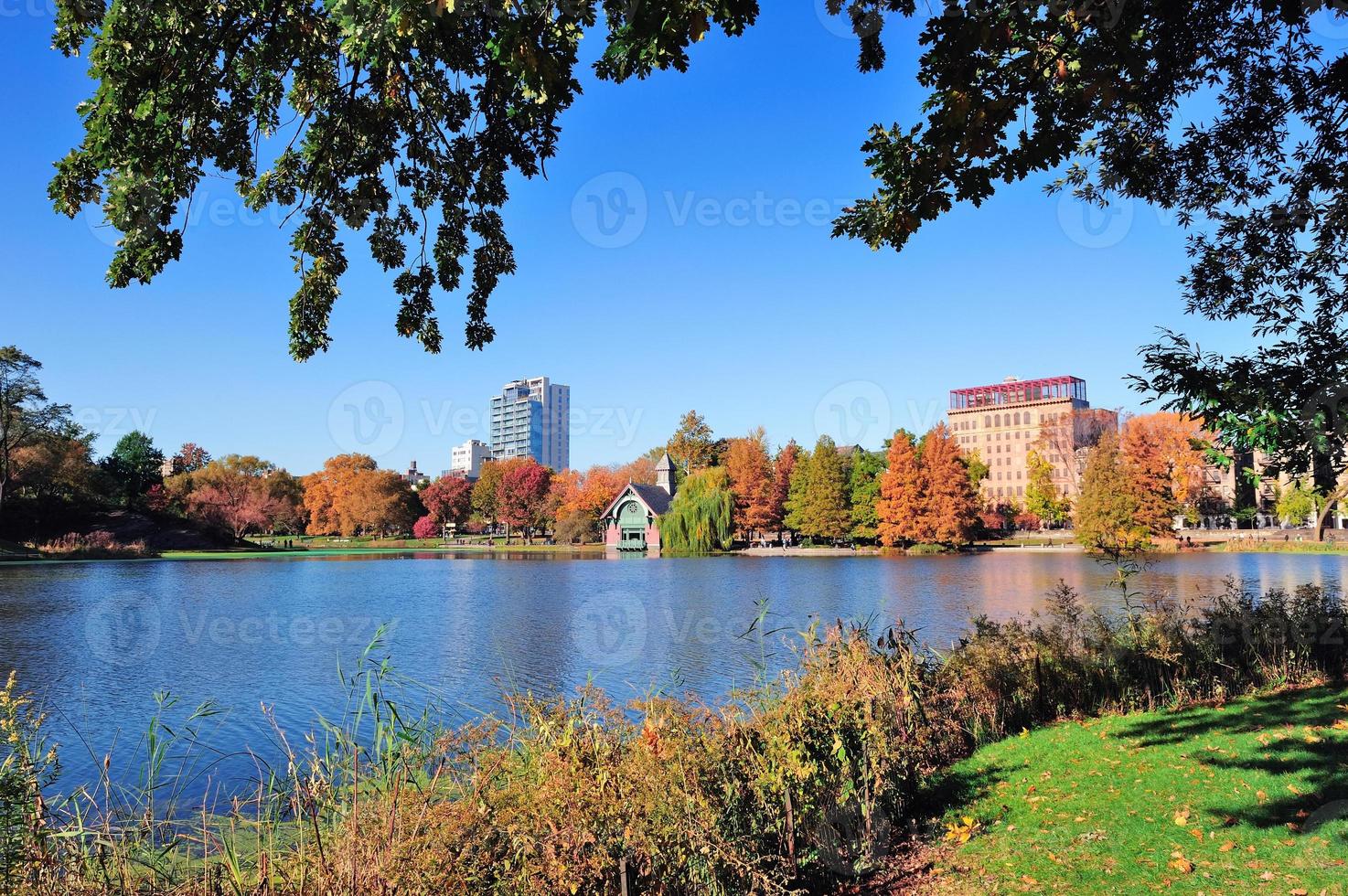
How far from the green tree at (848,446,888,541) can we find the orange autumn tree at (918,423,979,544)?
10.8ft

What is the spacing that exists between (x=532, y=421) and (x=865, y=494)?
477 ft

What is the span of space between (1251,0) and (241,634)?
18.5 metres

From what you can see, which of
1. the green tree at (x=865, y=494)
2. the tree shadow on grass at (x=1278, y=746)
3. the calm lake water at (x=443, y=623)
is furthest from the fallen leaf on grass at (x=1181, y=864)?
the green tree at (x=865, y=494)

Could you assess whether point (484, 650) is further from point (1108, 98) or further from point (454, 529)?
point (454, 529)

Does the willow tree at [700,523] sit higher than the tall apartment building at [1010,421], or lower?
lower

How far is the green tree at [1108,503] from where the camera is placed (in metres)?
35.5

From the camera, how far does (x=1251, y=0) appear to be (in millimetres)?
5645

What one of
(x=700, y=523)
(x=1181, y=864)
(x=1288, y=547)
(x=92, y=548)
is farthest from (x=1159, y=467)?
(x=92, y=548)

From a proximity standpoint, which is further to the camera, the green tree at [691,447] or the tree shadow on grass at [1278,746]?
the green tree at [691,447]

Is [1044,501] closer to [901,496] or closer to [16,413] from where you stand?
[901,496]

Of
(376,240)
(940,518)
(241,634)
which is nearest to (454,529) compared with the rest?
(940,518)

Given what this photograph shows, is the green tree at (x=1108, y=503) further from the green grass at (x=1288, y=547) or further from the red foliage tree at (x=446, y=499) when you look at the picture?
the red foliage tree at (x=446, y=499)

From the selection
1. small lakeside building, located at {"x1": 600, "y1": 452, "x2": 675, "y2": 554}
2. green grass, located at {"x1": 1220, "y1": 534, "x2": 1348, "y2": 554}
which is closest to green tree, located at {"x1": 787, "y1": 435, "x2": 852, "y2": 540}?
small lakeside building, located at {"x1": 600, "y1": 452, "x2": 675, "y2": 554}

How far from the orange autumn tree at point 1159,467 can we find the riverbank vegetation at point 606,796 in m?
31.3
